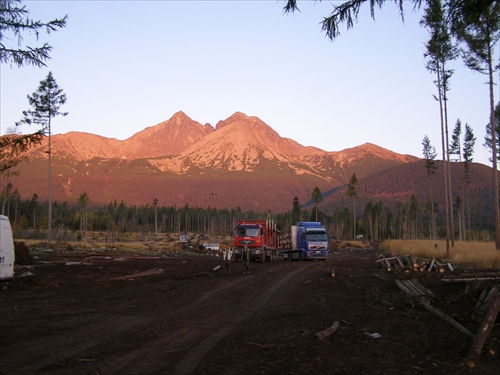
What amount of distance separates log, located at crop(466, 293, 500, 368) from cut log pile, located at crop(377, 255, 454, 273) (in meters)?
13.7

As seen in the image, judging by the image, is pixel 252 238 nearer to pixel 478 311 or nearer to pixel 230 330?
pixel 230 330

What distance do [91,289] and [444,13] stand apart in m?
15.1

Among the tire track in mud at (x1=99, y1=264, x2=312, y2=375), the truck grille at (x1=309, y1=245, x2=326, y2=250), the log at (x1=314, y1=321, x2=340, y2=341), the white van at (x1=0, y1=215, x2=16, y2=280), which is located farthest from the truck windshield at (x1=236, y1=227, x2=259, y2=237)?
the log at (x1=314, y1=321, x2=340, y2=341)

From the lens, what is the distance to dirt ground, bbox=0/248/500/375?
300 inches

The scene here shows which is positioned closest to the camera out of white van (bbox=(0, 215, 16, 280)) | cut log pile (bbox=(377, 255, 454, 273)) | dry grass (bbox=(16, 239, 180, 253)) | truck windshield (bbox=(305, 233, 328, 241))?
white van (bbox=(0, 215, 16, 280))

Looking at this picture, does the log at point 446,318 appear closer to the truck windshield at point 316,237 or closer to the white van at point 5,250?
the white van at point 5,250

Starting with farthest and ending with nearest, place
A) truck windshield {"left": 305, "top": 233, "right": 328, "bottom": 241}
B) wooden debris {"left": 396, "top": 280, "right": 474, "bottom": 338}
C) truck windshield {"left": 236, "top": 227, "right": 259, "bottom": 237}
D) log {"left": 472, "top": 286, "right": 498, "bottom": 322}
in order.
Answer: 1. truck windshield {"left": 305, "top": 233, "right": 328, "bottom": 241}
2. truck windshield {"left": 236, "top": 227, "right": 259, "bottom": 237}
3. log {"left": 472, "top": 286, "right": 498, "bottom": 322}
4. wooden debris {"left": 396, "top": 280, "right": 474, "bottom": 338}

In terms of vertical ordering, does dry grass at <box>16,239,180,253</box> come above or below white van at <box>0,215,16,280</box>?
below

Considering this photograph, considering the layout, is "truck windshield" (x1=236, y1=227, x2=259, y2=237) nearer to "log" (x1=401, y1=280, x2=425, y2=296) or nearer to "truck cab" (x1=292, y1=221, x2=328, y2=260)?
"truck cab" (x1=292, y1=221, x2=328, y2=260)

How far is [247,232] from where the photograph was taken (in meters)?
38.8

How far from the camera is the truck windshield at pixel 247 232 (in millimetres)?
38750

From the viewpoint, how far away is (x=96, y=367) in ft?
24.2

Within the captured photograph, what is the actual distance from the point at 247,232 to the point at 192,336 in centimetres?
2903

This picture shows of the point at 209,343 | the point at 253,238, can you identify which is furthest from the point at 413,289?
the point at 253,238
